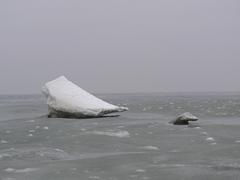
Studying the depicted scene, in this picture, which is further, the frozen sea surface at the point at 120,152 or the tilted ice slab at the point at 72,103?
the tilted ice slab at the point at 72,103

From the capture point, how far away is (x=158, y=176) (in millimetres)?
8828

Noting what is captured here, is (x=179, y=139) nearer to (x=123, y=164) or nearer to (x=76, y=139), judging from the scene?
(x=76, y=139)

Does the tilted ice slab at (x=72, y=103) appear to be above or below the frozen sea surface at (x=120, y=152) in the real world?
above

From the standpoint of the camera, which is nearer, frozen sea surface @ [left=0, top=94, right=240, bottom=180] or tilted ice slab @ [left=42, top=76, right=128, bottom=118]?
frozen sea surface @ [left=0, top=94, right=240, bottom=180]

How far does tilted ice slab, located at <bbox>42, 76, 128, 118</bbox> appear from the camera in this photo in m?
21.8

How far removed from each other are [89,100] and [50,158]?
11327mm

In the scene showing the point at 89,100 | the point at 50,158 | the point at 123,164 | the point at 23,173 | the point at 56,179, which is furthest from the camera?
the point at 89,100

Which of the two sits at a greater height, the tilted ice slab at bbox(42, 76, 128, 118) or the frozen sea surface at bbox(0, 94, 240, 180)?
the tilted ice slab at bbox(42, 76, 128, 118)

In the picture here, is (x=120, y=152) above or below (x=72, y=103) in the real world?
below

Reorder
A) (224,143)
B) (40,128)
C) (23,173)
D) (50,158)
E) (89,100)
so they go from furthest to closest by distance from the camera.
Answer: (89,100)
(40,128)
(224,143)
(50,158)
(23,173)

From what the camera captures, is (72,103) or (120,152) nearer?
(120,152)

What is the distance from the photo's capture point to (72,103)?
21922 mm

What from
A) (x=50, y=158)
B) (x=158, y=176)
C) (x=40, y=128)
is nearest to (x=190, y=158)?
(x=158, y=176)

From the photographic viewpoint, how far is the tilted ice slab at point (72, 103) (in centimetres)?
2180
